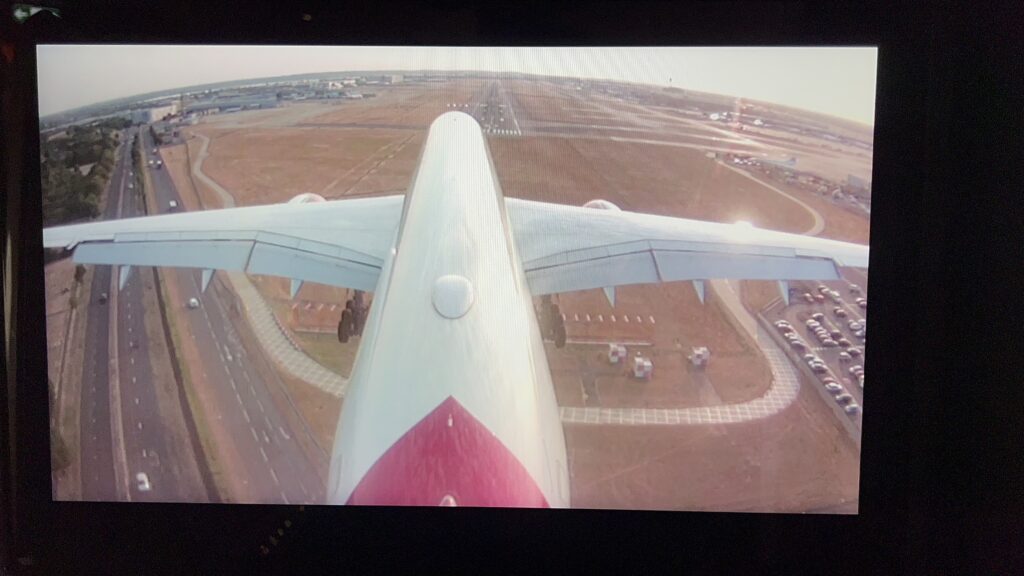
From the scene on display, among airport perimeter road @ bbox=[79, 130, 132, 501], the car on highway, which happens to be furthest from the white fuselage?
airport perimeter road @ bbox=[79, 130, 132, 501]

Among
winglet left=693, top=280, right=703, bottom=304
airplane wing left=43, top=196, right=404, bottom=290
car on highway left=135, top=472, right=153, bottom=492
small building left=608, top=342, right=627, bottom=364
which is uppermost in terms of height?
airplane wing left=43, top=196, right=404, bottom=290

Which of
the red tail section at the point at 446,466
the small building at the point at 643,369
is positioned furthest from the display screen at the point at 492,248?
the red tail section at the point at 446,466

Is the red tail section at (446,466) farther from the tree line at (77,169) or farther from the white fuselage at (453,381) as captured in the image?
the tree line at (77,169)

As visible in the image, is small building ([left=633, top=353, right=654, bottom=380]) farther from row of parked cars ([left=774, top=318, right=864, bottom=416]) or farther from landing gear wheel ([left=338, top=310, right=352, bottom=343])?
landing gear wheel ([left=338, top=310, right=352, bottom=343])

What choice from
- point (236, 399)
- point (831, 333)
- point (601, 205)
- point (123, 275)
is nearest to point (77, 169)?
point (123, 275)

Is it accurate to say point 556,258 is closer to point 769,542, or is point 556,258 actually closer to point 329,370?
point 329,370

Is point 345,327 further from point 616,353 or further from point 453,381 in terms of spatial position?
point 616,353

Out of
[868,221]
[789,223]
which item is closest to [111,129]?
[789,223]
